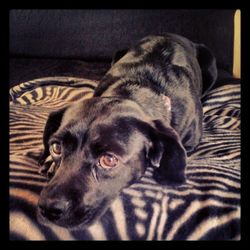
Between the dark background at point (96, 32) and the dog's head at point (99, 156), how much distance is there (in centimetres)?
156

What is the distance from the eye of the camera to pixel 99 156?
1.55 m

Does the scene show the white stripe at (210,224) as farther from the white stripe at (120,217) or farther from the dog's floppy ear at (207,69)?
the dog's floppy ear at (207,69)

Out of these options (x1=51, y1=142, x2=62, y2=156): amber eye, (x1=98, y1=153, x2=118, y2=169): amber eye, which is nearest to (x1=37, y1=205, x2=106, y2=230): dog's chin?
(x1=98, y1=153, x2=118, y2=169): amber eye

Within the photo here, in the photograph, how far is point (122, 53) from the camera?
9.41 ft

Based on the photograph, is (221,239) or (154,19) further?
(154,19)

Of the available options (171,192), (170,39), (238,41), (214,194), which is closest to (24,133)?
(171,192)

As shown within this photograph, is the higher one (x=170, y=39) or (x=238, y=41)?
(x=238, y=41)

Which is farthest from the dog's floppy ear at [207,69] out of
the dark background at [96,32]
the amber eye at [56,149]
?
the amber eye at [56,149]

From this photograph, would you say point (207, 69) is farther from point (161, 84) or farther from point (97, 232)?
point (97, 232)

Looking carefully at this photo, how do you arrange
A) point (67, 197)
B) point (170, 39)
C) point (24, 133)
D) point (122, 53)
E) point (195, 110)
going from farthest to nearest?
point (122, 53), point (170, 39), point (195, 110), point (24, 133), point (67, 197)

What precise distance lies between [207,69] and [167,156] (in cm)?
144

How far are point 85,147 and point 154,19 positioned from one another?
209 cm

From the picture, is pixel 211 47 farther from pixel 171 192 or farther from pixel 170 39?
pixel 171 192

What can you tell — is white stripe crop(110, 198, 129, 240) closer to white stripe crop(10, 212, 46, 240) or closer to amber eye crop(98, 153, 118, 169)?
amber eye crop(98, 153, 118, 169)
